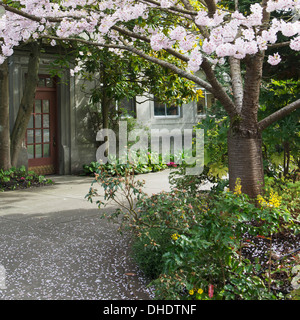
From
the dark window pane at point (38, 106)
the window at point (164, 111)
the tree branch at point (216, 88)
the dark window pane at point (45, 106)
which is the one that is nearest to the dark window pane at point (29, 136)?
the dark window pane at point (38, 106)

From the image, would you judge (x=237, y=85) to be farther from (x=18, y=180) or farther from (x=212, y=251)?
(x=18, y=180)

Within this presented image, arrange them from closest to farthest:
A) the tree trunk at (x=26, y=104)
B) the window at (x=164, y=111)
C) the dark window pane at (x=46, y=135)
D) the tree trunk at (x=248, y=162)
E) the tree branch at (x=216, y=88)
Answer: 1. the tree branch at (x=216, y=88)
2. the tree trunk at (x=248, y=162)
3. the tree trunk at (x=26, y=104)
4. the dark window pane at (x=46, y=135)
5. the window at (x=164, y=111)

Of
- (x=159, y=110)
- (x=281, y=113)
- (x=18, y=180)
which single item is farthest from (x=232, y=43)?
(x=159, y=110)

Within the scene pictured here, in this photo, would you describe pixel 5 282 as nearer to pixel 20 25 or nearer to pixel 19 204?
pixel 20 25

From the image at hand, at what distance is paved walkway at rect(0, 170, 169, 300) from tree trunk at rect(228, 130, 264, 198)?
5.21 ft

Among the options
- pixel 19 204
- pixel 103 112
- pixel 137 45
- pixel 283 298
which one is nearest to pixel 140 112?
pixel 103 112

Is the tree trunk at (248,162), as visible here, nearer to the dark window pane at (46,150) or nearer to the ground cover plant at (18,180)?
the ground cover plant at (18,180)

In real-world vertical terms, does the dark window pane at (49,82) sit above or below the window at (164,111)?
above

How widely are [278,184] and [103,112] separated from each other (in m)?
7.86

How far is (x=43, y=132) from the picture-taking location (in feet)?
39.8

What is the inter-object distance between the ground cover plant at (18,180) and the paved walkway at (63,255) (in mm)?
1609

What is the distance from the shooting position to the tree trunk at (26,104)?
10.4 m

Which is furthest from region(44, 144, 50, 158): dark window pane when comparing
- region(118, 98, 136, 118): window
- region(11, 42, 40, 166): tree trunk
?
region(118, 98, 136, 118): window
